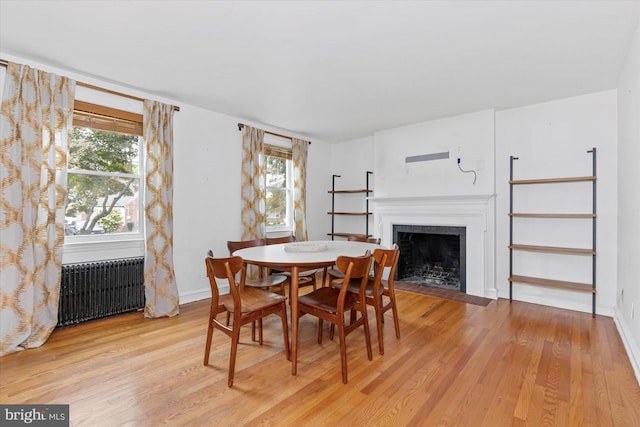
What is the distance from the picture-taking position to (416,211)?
177 inches

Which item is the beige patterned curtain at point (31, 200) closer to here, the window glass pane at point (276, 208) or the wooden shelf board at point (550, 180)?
the window glass pane at point (276, 208)

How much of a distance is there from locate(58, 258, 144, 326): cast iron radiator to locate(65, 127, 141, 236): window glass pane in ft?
1.24

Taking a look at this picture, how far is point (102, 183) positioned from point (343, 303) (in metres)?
2.80

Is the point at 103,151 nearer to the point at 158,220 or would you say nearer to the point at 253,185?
the point at 158,220

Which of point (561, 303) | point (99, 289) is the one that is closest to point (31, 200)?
point (99, 289)

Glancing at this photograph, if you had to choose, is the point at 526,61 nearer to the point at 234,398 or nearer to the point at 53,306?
the point at 234,398

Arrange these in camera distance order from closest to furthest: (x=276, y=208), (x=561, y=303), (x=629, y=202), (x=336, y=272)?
1. (x=629, y=202)
2. (x=336, y=272)
3. (x=561, y=303)
4. (x=276, y=208)

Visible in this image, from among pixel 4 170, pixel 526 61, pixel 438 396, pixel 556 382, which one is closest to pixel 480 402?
pixel 438 396

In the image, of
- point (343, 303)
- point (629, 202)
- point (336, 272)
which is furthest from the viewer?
point (336, 272)

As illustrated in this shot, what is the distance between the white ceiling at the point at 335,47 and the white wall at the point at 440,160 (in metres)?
0.53

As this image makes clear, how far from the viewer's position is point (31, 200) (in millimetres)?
2520

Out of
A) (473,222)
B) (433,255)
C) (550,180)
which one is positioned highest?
(550,180)

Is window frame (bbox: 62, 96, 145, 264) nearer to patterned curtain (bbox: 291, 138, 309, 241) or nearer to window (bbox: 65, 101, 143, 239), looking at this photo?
window (bbox: 65, 101, 143, 239)

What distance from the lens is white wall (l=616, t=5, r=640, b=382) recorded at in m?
2.15
